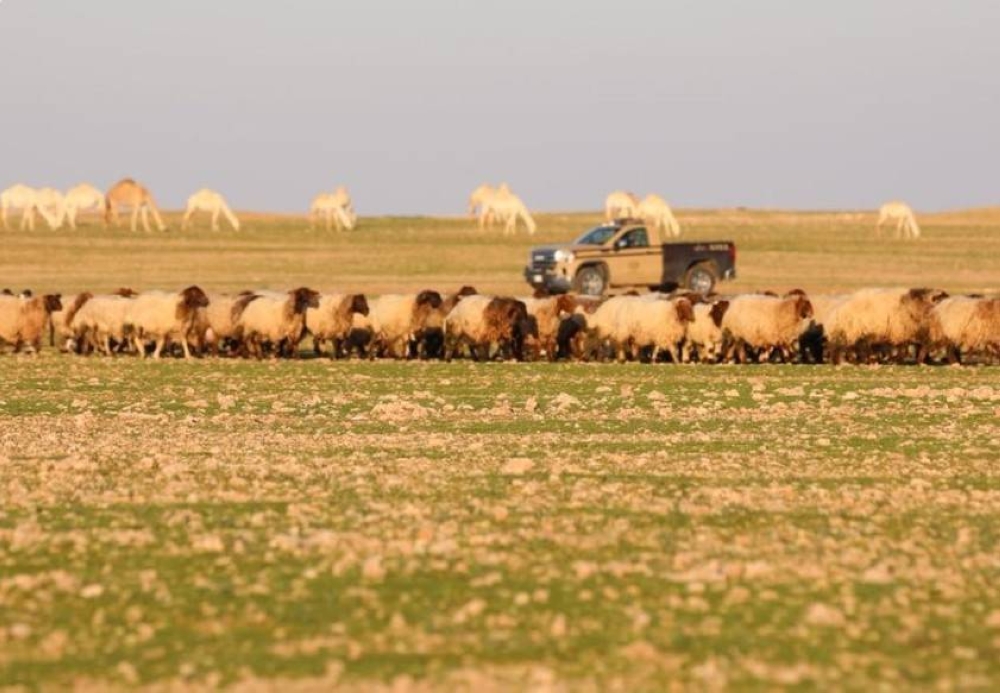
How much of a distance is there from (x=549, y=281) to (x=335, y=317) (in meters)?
12.6

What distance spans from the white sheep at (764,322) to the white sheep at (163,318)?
884cm

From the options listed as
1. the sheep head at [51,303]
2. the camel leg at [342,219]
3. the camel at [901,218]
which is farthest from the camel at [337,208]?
the sheep head at [51,303]

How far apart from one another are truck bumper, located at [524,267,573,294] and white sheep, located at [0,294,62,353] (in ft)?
45.2

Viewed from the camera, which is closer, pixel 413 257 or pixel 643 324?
pixel 643 324

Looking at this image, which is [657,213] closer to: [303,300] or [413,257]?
[413,257]

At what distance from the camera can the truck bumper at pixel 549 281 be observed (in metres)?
41.8

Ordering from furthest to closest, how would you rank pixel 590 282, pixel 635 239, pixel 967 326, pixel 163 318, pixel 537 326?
1. pixel 635 239
2. pixel 590 282
3. pixel 163 318
4. pixel 537 326
5. pixel 967 326

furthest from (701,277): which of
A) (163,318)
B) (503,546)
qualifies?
(503,546)

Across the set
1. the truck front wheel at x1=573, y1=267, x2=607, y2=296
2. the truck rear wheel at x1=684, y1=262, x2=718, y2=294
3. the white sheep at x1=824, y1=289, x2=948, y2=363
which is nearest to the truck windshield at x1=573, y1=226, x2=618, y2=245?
the truck front wheel at x1=573, y1=267, x2=607, y2=296

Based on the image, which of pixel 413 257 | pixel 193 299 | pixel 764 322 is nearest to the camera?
pixel 764 322

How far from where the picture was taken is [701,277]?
42.7m

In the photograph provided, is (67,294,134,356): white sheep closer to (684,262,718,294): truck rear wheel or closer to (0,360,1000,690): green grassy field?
(0,360,1000,690): green grassy field

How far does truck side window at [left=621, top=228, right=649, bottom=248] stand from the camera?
1663 inches

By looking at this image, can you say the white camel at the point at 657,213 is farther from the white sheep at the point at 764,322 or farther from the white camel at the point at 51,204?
the white sheep at the point at 764,322
